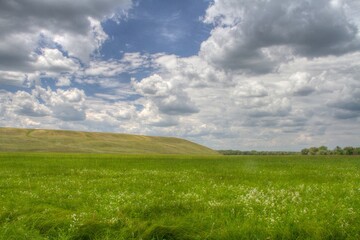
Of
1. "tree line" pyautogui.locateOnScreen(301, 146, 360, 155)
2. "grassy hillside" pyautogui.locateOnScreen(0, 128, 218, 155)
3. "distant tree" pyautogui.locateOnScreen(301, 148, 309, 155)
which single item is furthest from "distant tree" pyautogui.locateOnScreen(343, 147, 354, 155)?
"grassy hillside" pyautogui.locateOnScreen(0, 128, 218, 155)

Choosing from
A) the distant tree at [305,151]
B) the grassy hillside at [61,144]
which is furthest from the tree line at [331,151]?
the grassy hillside at [61,144]

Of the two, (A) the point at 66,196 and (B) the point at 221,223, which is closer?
(B) the point at 221,223

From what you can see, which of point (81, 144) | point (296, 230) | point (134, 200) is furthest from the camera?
point (81, 144)

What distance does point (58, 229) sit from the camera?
9500 mm

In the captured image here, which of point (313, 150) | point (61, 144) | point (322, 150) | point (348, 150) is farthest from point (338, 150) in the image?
point (61, 144)

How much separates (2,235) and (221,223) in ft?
19.3

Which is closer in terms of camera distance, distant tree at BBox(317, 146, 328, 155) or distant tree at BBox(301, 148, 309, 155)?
distant tree at BBox(317, 146, 328, 155)

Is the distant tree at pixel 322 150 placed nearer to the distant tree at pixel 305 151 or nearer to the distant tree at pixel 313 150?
the distant tree at pixel 313 150

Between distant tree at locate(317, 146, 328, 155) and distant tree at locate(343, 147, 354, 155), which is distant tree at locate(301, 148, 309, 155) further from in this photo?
distant tree at locate(343, 147, 354, 155)

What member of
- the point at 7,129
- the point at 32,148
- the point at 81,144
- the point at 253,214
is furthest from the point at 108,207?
the point at 7,129

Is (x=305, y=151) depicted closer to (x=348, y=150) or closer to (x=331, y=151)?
(x=331, y=151)

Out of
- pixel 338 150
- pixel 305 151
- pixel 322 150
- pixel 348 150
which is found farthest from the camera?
pixel 305 151

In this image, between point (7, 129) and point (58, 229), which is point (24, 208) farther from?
point (7, 129)

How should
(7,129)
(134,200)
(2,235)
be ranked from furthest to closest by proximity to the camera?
(7,129) < (134,200) < (2,235)
